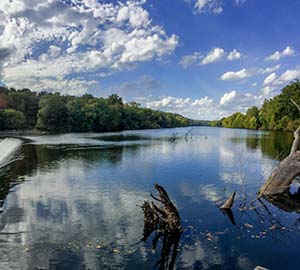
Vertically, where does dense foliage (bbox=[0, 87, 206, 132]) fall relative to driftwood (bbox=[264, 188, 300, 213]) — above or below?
above

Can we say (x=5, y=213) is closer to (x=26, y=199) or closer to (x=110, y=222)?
(x=26, y=199)

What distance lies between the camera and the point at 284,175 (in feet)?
59.5

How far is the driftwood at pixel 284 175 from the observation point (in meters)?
17.9

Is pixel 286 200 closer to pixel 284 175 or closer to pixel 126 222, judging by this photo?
pixel 284 175

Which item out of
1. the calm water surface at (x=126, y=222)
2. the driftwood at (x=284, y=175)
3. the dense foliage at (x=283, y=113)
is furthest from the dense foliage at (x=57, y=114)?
the driftwood at (x=284, y=175)

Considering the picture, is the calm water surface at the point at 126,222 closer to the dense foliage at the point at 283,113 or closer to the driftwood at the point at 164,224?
the driftwood at the point at 164,224

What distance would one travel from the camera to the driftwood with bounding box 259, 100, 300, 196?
17875 millimetres

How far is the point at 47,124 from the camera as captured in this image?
101438 mm

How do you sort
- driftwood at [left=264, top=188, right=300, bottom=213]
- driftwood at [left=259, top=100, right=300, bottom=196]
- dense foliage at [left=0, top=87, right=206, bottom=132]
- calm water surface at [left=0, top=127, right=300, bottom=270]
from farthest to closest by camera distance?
1. dense foliage at [left=0, top=87, right=206, bottom=132]
2. driftwood at [left=259, top=100, right=300, bottom=196]
3. driftwood at [left=264, top=188, right=300, bottom=213]
4. calm water surface at [left=0, top=127, right=300, bottom=270]

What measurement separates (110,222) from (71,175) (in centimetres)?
1225

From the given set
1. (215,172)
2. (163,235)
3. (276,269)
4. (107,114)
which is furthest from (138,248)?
(107,114)

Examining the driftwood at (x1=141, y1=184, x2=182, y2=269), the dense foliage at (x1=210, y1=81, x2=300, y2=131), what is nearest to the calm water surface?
the driftwood at (x1=141, y1=184, x2=182, y2=269)

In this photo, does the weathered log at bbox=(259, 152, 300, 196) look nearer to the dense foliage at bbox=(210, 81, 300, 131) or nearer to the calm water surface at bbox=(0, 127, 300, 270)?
the calm water surface at bbox=(0, 127, 300, 270)

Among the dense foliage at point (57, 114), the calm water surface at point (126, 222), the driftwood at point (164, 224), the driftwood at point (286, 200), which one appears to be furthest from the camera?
the dense foliage at point (57, 114)
